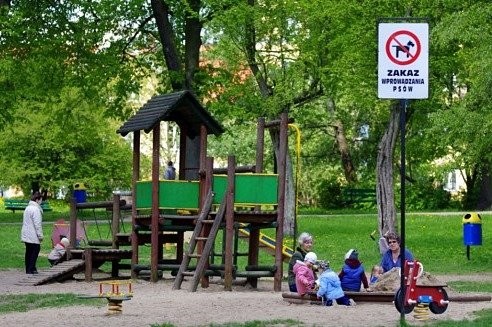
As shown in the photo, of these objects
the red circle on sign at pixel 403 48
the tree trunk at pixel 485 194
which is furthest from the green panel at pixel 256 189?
the tree trunk at pixel 485 194

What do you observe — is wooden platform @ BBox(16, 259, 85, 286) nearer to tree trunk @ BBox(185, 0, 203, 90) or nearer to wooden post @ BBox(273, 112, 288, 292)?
wooden post @ BBox(273, 112, 288, 292)

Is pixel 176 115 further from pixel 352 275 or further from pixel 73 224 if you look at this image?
pixel 352 275

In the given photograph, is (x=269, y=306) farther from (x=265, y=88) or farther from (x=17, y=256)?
(x=265, y=88)

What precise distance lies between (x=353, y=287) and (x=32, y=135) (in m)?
44.8

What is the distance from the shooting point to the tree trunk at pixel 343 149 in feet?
199

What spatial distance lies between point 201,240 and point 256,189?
1358mm

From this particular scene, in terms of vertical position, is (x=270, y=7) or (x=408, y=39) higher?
(x=270, y=7)

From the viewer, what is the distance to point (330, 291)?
61.3 feet

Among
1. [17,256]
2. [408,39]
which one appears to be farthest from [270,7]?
[408,39]

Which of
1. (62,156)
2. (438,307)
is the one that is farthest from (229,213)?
(62,156)

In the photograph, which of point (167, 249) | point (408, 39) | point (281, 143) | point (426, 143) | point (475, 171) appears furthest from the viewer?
point (475, 171)

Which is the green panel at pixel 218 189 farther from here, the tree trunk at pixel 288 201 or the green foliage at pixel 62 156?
the green foliage at pixel 62 156

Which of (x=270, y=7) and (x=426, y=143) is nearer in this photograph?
(x=270, y=7)

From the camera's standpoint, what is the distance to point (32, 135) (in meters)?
62.8
